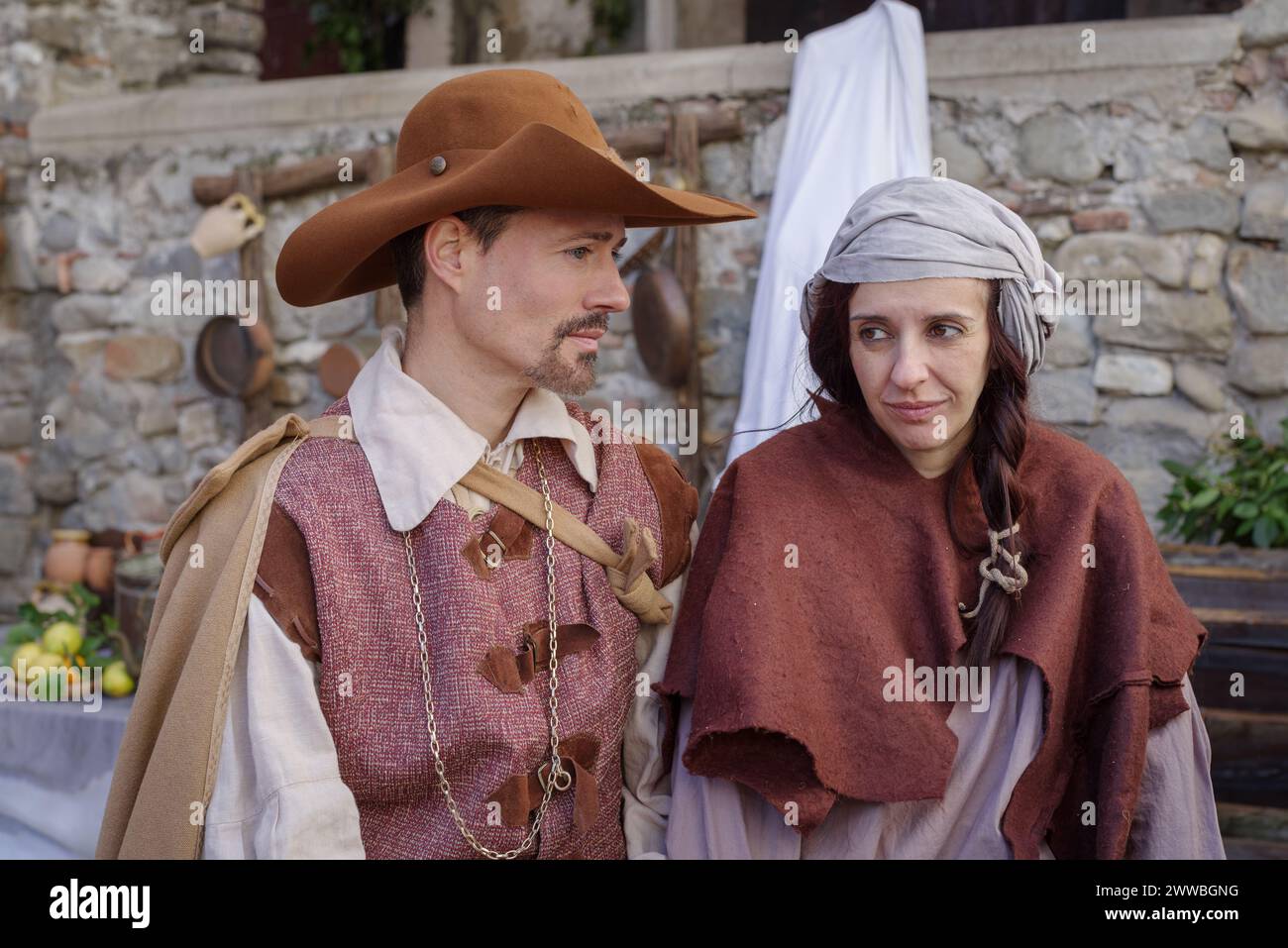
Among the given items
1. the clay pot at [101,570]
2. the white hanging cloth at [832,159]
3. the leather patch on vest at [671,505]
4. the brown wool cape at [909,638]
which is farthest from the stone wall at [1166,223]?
the clay pot at [101,570]

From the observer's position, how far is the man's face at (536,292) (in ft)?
6.84

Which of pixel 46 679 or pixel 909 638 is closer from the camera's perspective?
pixel 909 638

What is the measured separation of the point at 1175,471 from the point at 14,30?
18.2ft

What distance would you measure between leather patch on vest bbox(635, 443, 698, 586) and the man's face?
30 centimetres

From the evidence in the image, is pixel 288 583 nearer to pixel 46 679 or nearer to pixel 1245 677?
pixel 1245 677

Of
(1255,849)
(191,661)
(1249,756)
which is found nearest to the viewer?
(191,661)

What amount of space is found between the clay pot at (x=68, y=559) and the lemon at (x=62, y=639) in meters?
0.95

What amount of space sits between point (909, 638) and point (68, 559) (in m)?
4.35

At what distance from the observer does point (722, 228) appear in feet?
16.3

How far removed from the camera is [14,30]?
601 cm

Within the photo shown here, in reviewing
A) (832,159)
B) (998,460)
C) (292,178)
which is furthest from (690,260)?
(998,460)

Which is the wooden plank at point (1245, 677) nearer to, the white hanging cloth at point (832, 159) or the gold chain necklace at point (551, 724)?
the white hanging cloth at point (832, 159)

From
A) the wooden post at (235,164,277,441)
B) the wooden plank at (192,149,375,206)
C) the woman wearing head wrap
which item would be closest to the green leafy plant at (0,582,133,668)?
the wooden post at (235,164,277,441)
